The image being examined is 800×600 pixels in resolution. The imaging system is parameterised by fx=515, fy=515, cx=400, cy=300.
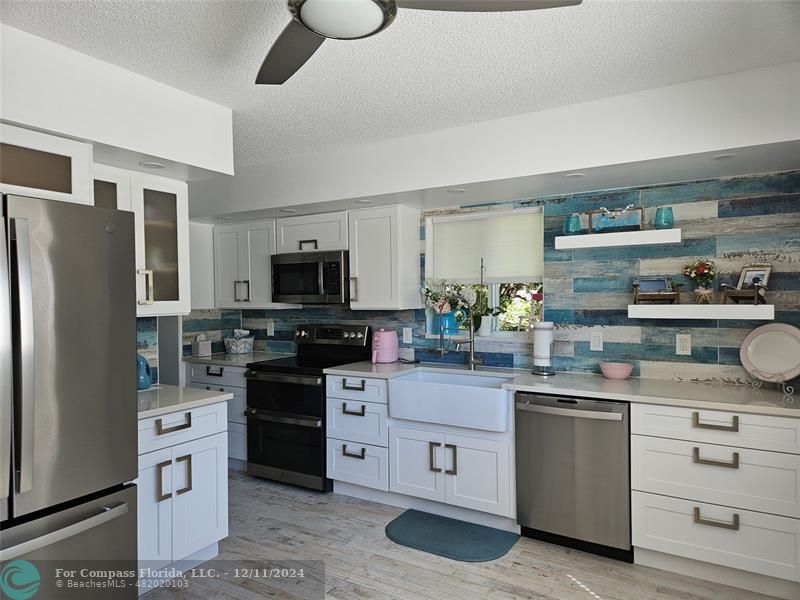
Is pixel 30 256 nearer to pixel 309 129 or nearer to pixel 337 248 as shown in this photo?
pixel 309 129

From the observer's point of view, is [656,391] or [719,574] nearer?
[719,574]

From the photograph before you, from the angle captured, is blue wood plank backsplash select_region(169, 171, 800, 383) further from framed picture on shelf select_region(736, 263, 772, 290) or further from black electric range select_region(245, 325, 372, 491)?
black electric range select_region(245, 325, 372, 491)

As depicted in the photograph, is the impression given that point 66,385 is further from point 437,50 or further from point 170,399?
point 437,50

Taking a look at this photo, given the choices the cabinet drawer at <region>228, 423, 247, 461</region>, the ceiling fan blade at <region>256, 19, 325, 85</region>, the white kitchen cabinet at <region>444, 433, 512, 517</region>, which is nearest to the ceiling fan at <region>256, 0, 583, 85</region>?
the ceiling fan blade at <region>256, 19, 325, 85</region>

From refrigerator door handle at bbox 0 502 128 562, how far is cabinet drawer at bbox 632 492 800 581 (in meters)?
2.39

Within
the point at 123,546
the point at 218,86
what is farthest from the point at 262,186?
the point at 123,546

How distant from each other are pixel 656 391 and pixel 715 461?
1.37ft

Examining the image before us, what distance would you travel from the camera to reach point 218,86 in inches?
95.5

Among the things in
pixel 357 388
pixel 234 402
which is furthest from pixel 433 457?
pixel 234 402

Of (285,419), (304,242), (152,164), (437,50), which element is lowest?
(285,419)

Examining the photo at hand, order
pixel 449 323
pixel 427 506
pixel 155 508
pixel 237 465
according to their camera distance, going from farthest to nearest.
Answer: pixel 237 465, pixel 449 323, pixel 427 506, pixel 155 508

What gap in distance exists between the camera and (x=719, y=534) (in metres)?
2.42

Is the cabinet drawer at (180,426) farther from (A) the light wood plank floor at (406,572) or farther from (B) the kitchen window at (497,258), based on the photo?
(B) the kitchen window at (497,258)

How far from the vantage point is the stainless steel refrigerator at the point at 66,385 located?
1718 millimetres
